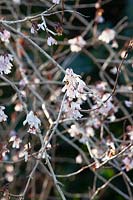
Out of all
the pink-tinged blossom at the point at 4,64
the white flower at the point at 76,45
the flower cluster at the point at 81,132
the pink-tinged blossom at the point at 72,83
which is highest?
the white flower at the point at 76,45

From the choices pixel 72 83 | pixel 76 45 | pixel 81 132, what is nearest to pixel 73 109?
pixel 72 83

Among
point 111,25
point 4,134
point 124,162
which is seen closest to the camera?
point 124,162

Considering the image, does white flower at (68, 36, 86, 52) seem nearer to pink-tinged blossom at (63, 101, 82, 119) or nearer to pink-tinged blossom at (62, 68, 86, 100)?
pink-tinged blossom at (63, 101, 82, 119)

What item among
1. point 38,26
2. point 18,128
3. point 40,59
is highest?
point 40,59

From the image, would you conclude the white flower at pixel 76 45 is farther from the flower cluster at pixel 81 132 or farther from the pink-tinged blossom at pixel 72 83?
the pink-tinged blossom at pixel 72 83

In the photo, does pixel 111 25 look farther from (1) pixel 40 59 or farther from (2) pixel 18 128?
(2) pixel 18 128

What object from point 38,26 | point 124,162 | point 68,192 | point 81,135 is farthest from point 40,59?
point 38,26

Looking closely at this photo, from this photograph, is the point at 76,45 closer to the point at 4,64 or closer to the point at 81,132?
the point at 81,132

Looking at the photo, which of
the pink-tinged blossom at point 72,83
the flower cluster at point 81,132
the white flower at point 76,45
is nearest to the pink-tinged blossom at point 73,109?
the pink-tinged blossom at point 72,83

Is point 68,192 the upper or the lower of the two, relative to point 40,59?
lower

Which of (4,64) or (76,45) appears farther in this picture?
(76,45)

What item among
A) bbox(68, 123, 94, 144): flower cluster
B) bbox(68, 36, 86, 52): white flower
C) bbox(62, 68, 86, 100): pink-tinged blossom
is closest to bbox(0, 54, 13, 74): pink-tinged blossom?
bbox(62, 68, 86, 100): pink-tinged blossom
